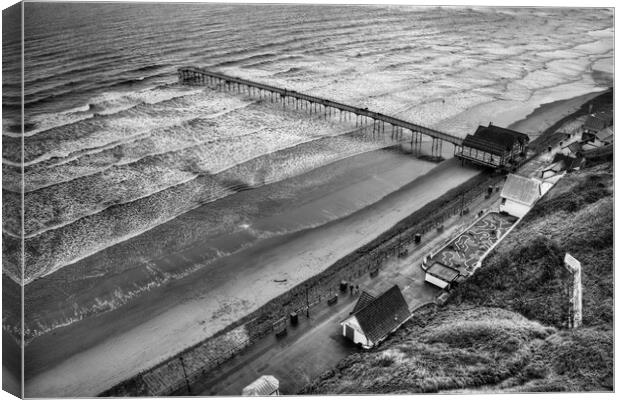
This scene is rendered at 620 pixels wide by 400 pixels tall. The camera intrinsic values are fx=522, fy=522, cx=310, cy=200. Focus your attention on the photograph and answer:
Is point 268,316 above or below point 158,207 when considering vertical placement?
below

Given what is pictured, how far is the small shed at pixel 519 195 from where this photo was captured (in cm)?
3037

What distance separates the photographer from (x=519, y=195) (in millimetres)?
30656

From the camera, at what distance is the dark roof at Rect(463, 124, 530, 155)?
4047 centimetres

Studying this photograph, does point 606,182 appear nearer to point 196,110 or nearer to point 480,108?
point 480,108

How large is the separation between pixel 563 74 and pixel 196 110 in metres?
44.4

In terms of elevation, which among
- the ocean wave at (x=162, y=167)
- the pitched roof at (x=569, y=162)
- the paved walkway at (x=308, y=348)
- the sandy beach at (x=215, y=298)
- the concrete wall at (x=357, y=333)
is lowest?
the sandy beach at (x=215, y=298)

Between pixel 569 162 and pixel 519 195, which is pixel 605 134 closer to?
pixel 569 162

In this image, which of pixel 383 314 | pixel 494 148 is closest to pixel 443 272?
pixel 383 314

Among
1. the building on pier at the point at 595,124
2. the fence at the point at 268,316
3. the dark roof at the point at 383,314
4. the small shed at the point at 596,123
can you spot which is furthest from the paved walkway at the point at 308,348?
the small shed at the point at 596,123

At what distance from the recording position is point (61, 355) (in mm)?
23125

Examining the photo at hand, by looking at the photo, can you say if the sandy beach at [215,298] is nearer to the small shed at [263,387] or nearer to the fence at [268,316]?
the fence at [268,316]

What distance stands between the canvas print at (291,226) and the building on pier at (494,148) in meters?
0.16

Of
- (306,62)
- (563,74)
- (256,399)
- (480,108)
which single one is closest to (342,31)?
(306,62)

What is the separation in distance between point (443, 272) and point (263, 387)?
1101 cm
